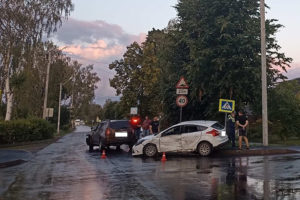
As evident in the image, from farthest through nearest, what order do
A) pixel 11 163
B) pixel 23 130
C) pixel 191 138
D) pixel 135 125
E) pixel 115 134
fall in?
pixel 23 130, pixel 135 125, pixel 115 134, pixel 191 138, pixel 11 163

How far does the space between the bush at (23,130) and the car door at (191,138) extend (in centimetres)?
1543

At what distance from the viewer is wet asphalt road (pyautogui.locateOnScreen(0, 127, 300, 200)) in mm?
7680

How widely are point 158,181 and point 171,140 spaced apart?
6.40 metres

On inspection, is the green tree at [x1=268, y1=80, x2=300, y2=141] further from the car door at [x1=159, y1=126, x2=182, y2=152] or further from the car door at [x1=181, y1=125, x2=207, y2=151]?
the car door at [x1=159, y1=126, x2=182, y2=152]

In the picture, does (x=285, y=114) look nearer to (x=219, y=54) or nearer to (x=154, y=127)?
(x=219, y=54)

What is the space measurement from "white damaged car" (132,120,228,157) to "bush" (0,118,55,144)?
1369 centimetres

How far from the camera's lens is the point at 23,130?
2759 cm

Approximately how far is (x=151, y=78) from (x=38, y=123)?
25.5m

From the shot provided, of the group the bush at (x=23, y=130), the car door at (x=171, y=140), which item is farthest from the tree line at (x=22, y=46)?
the car door at (x=171, y=140)

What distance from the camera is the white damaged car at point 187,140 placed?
1528cm

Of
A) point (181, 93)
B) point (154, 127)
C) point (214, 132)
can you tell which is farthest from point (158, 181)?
point (154, 127)

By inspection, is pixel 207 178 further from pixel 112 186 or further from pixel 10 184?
pixel 10 184

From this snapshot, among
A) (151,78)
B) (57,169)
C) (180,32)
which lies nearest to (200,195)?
(57,169)

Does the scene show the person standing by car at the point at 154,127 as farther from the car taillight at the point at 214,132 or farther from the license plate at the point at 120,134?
the car taillight at the point at 214,132
